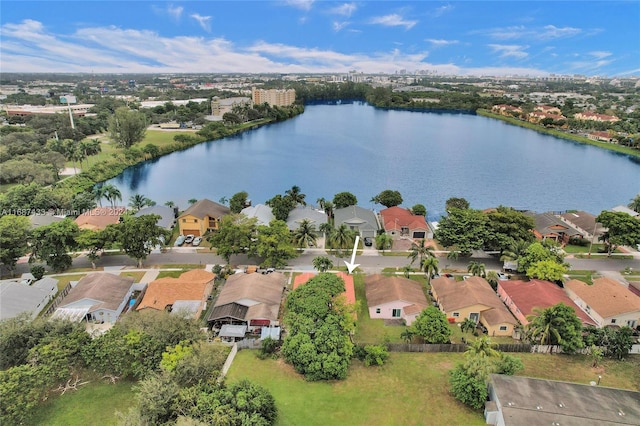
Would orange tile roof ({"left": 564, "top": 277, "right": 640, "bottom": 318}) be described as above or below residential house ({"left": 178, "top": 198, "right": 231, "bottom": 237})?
above

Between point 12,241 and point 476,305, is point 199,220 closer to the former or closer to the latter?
point 12,241

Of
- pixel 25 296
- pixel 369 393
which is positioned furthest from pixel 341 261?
pixel 25 296

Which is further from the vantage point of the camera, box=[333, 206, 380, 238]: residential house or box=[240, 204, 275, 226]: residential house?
box=[240, 204, 275, 226]: residential house

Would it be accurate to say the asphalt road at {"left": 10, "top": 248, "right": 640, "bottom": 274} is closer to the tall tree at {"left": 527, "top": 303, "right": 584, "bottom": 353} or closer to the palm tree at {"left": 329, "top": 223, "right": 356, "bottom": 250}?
the palm tree at {"left": 329, "top": 223, "right": 356, "bottom": 250}

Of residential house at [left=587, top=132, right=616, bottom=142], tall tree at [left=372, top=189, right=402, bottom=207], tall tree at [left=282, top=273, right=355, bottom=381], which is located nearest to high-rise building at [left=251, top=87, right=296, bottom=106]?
residential house at [left=587, top=132, right=616, bottom=142]

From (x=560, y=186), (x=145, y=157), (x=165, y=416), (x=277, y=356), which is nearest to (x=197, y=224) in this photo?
(x=277, y=356)

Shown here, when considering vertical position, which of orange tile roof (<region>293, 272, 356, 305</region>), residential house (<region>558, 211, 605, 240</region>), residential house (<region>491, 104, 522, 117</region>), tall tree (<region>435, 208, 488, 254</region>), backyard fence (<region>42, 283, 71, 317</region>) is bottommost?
backyard fence (<region>42, 283, 71, 317</region>)
